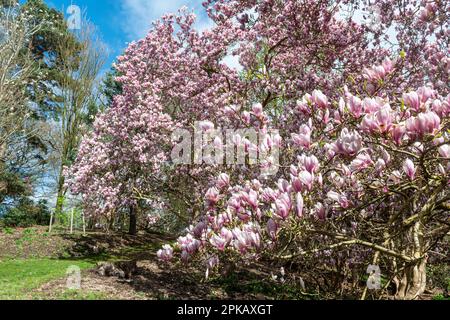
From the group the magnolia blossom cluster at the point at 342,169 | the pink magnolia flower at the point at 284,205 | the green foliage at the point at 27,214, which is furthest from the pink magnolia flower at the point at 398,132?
the green foliage at the point at 27,214

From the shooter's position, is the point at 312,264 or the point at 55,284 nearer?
the point at 312,264

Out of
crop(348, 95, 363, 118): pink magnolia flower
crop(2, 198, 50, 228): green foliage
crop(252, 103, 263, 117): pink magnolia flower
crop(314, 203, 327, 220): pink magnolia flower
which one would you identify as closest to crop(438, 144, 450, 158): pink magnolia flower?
crop(348, 95, 363, 118): pink magnolia flower

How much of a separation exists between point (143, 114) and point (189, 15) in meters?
3.30

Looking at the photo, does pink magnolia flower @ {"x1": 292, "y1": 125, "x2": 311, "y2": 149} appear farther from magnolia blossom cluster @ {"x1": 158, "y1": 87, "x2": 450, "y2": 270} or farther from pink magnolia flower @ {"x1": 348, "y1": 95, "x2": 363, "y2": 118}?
pink magnolia flower @ {"x1": 348, "y1": 95, "x2": 363, "y2": 118}

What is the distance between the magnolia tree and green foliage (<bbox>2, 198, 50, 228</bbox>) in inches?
453

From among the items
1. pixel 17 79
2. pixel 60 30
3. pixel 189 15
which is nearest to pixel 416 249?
pixel 189 15

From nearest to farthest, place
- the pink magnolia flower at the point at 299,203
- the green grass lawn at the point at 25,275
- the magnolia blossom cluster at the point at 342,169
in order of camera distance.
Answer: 1. the magnolia blossom cluster at the point at 342,169
2. the pink magnolia flower at the point at 299,203
3. the green grass lawn at the point at 25,275

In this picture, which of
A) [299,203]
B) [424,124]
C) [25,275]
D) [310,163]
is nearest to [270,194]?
[299,203]

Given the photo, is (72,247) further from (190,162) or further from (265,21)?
(265,21)

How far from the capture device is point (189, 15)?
11.9 m

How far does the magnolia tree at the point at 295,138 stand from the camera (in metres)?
3.21

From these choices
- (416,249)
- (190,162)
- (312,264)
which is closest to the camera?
(416,249)

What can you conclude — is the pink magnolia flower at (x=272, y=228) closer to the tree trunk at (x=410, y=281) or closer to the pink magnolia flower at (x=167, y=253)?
the pink magnolia flower at (x=167, y=253)

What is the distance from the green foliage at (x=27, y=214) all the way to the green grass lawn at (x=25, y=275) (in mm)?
9754
